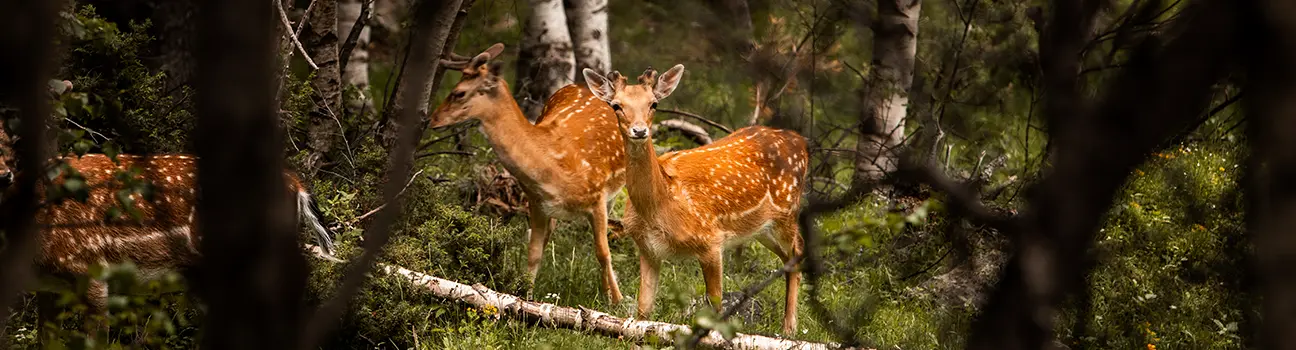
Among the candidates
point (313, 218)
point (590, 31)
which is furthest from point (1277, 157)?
point (590, 31)

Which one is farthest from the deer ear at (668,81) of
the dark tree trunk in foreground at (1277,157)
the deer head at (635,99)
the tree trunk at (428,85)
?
the dark tree trunk in foreground at (1277,157)

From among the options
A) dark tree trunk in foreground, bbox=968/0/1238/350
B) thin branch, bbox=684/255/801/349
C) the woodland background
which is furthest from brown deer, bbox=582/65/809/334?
dark tree trunk in foreground, bbox=968/0/1238/350

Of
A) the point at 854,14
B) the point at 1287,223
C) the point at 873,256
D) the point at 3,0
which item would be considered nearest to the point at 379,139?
the point at 873,256

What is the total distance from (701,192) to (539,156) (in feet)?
3.95

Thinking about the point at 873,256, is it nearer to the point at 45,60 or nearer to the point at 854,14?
the point at 854,14

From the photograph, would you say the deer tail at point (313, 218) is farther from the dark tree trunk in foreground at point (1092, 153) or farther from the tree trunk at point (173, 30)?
the dark tree trunk in foreground at point (1092, 153)

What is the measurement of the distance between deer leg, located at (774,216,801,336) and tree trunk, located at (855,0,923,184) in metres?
1.21

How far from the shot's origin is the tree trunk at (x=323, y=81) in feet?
24.5

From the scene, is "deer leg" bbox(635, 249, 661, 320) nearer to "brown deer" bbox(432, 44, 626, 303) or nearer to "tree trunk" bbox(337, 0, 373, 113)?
"brown deer" bbox(432, 44, 626, 303)

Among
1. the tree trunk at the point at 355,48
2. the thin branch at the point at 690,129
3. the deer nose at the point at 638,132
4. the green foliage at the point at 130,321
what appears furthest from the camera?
the thin branch at the point at 690,129

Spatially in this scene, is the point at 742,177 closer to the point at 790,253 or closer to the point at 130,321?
the point at 790,253

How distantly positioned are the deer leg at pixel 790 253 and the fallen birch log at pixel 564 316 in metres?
1.06

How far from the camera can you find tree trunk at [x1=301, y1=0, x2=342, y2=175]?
7.47 metres

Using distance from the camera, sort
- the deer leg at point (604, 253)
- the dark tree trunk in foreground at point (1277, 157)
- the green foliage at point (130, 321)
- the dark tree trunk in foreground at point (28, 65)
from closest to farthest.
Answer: the dark tree trunk in foreground at point (1277, 157) < the dark tree trunk in foreground at point (28, 65) < the green foliage at point (130, 321) < the deer leg at point (604, 253)
